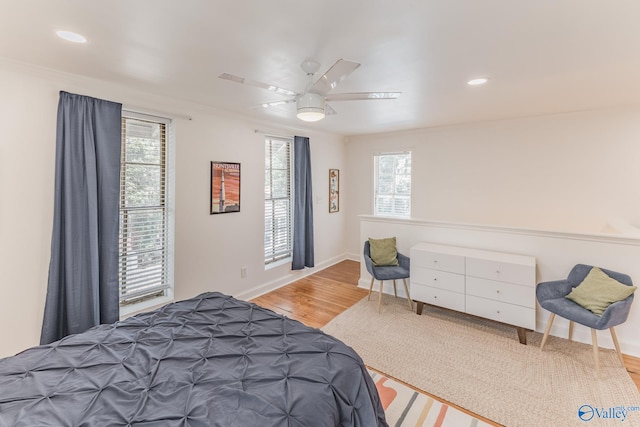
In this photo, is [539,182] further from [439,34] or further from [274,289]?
[274,289]

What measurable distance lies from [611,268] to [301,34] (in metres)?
3.44

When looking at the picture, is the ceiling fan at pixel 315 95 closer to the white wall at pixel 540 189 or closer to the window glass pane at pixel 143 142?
the window glass pane at pixel 143 142

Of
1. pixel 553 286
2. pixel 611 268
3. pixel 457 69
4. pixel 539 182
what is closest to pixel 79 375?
pixel 457 69

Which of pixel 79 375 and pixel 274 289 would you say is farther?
pixel 274 289

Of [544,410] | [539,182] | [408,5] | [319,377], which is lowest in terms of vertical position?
[544,410]

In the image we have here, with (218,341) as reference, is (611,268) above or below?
above

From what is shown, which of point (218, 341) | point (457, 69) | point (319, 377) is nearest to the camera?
point (319, 377)

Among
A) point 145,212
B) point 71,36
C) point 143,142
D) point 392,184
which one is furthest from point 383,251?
point 71,36

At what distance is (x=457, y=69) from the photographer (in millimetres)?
2379

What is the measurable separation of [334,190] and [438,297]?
302 centimetres

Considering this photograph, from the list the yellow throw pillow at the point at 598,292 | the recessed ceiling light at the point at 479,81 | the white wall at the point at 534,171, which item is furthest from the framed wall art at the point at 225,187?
the yellow throw pillow at the point at 598,292

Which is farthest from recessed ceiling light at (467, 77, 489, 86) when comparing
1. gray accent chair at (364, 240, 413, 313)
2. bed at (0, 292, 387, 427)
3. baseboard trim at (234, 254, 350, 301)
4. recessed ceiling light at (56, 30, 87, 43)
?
baseboard trim at (234, 254, 350, 301)

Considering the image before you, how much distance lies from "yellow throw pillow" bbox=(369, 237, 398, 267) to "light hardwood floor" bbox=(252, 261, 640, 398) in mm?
638

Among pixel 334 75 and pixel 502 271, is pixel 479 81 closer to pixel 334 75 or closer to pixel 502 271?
pixel 334 75
